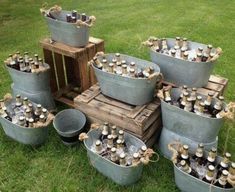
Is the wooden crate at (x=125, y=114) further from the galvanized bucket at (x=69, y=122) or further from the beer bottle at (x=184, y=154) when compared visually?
the beer bottle at (x=184, y=154)

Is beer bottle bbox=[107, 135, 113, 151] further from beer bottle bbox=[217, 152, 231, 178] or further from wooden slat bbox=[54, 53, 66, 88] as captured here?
wooden slat bbox=[54, 53, 66, 88]

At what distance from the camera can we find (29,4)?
21.0 feet

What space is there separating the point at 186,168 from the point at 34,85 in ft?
5.56

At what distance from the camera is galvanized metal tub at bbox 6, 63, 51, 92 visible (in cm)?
318

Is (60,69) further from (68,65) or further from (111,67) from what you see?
(111,67)

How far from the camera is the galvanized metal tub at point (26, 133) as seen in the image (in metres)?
2.84

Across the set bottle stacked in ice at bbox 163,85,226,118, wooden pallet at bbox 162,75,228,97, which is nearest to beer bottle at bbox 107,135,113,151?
bottle stacked in ice at bbox 163,85,226,118

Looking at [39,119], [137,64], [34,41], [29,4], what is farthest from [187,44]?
[29,4]

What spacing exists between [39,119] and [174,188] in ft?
4.24

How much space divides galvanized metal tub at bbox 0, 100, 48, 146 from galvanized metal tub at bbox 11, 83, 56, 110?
427 millimetres

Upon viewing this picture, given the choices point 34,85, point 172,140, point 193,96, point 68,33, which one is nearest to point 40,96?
point 34,85

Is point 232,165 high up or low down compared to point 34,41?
up

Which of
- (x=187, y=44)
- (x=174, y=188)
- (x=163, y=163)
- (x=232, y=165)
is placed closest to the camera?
(x=232, y=165)

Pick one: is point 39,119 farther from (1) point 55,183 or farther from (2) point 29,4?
(2) point 29,4
